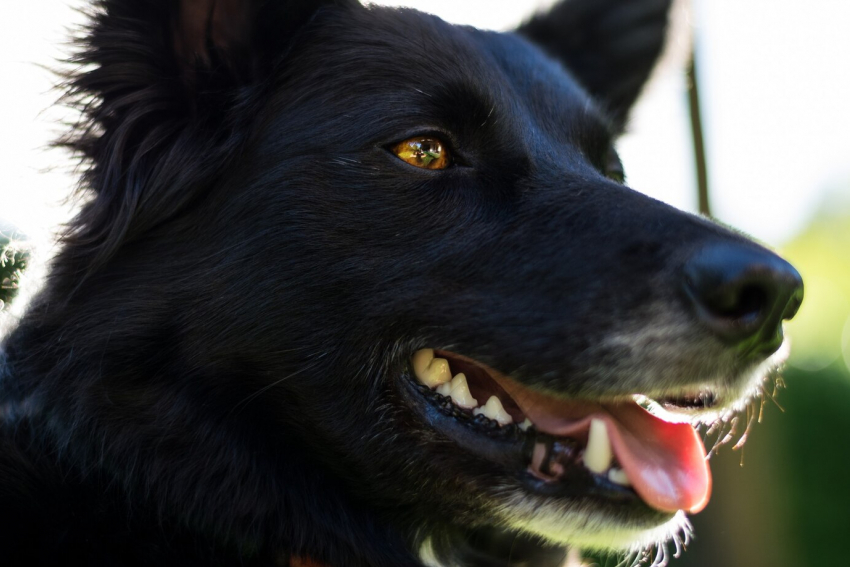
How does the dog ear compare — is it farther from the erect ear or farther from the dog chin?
the erect ear

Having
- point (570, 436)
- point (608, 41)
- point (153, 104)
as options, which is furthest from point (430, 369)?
point (608, 41)

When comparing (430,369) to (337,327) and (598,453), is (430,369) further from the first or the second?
(598,453)

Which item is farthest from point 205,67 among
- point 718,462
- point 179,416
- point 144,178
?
point 718,462

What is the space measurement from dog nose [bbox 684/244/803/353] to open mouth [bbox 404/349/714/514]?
302mm

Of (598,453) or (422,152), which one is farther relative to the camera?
(422,152)

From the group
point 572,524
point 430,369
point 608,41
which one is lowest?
point 572,524

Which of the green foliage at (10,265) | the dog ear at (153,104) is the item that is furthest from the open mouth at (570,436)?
the green foliage at (10,265)

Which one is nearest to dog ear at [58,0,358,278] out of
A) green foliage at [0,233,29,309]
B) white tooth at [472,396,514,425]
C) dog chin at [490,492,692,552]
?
green foliage at [0,233,29,309]

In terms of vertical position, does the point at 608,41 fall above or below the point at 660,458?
above

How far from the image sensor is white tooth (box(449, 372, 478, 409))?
2.28 metres

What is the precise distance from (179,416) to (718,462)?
4.67m

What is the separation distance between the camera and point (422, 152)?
7.90 ft

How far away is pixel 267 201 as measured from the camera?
2.39 metres

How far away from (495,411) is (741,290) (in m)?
0.75
